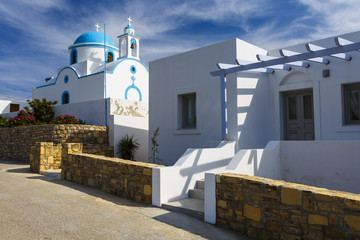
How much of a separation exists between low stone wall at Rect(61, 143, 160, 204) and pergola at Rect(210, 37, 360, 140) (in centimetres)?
294

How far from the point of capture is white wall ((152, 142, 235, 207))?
18.7 feet

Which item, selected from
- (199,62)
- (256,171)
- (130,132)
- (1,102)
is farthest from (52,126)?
(1,102)

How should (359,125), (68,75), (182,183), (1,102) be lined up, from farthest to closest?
(1,102) → (68,75) → (359,125) → (182,183)

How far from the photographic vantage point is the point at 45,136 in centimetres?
1217

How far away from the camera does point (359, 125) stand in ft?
24.8

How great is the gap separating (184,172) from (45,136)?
821 centimetres

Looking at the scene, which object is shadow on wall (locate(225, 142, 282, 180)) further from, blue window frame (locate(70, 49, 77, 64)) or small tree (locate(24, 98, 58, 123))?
blue window frame (locate(70, 49, 77, 64))

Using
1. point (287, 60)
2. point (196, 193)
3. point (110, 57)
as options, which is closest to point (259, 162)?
point (196, 193)

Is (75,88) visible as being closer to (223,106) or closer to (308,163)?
(223,106)

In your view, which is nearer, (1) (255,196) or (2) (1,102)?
(1) (255,196)

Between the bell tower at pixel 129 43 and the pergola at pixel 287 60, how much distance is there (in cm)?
1532

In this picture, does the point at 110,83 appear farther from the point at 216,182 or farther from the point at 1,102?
the point at 1,102

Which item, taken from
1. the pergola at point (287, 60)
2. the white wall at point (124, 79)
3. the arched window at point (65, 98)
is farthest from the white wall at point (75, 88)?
the pergola at point (287, 60)

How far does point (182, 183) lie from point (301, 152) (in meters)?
3.04
